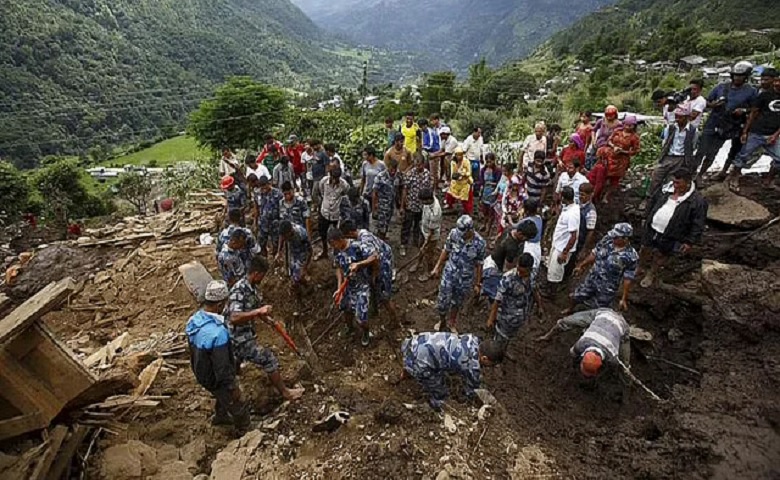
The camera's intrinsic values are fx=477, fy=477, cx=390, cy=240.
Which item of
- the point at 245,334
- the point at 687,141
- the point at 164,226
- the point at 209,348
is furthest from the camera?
the point at 164,226

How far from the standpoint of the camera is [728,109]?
25.0ft

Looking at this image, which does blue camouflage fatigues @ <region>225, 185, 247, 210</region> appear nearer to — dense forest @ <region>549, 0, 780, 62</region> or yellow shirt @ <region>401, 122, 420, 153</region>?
yellow shirt @ <region>401, 122, 420, 153</region>

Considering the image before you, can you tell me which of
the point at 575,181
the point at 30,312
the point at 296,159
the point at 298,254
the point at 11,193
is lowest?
the point at 11,193

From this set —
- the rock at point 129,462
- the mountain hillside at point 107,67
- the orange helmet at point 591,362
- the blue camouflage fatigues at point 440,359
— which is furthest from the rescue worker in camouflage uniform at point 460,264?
the mountain hillside at point 107,67

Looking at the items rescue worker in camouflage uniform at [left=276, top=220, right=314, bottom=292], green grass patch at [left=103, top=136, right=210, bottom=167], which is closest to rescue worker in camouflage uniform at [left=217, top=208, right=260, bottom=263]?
rescue worker in camouflage uniform at [left=276, top=220, right=314, bottom=292]

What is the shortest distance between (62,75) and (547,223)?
8303 cm

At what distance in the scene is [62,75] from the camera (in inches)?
2746

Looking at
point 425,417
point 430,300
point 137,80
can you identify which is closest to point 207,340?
point 425,417

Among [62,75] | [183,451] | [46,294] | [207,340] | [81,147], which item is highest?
[46,294]

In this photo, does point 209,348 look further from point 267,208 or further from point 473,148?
point 473,148

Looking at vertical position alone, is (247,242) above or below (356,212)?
above

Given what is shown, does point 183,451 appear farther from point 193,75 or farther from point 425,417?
point 193,75

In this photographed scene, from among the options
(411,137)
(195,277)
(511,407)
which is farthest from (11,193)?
(511,407)

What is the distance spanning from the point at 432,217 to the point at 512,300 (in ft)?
7.31
